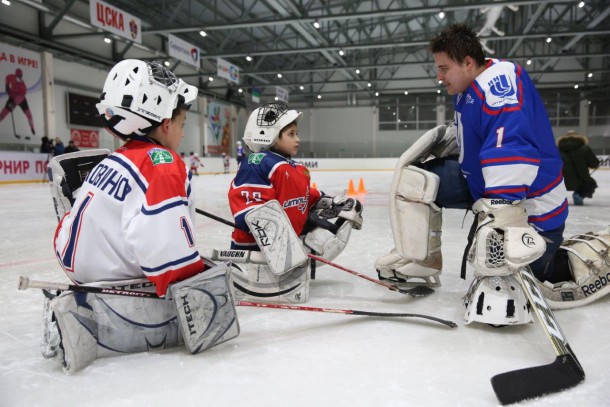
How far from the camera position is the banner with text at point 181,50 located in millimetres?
10620

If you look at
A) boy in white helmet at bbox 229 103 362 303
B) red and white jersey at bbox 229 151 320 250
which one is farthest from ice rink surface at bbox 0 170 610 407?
red and white jersey at bbox 229 151 320 250

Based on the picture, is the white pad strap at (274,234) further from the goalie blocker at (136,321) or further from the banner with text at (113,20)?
the banner with text at (113,20)

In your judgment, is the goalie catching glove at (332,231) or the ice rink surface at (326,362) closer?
the ice rink surface at (326,362)

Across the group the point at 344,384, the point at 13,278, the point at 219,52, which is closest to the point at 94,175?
the point at 344,384

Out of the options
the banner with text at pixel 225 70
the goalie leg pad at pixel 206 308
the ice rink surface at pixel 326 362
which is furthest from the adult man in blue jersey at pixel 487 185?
the banner with text at pixel 225 70

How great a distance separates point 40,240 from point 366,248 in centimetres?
242

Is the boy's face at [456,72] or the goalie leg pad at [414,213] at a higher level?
the boy's face at [456,72]

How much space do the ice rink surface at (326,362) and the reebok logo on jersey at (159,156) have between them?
0.58 metres

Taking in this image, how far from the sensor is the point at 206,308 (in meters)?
1.34

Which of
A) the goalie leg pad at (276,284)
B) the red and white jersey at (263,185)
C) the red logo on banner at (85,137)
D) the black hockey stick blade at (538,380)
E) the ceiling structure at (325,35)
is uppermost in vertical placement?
the ceiling structure at (325,35)

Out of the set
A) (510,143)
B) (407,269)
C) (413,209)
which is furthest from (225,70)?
(510,143)

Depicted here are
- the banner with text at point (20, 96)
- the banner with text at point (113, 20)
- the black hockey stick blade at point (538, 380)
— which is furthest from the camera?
the banner with text at point (20, 96)

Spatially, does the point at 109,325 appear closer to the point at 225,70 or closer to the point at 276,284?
the point at 276,284

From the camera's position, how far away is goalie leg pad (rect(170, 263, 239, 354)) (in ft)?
4.23
